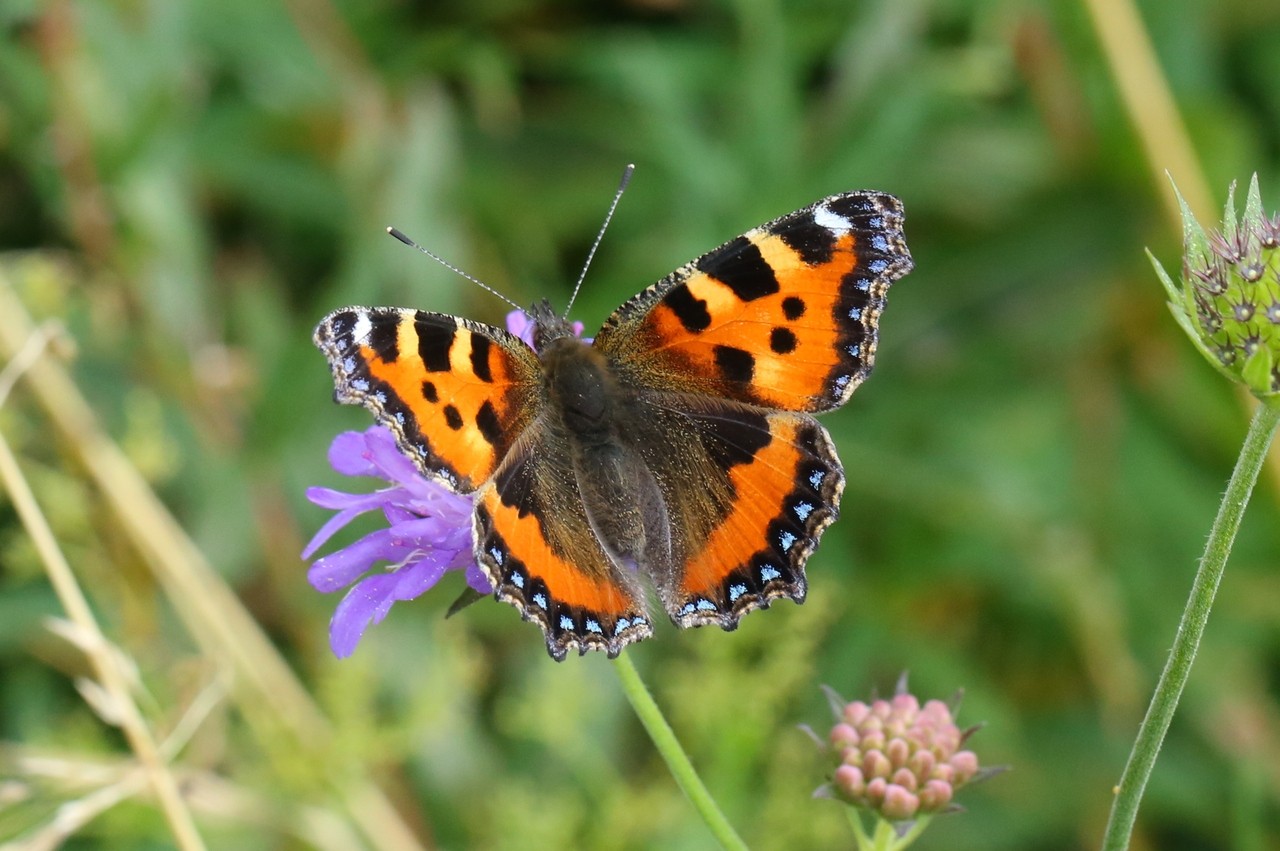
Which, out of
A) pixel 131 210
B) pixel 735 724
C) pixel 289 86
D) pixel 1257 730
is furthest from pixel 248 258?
pixel 1257 730

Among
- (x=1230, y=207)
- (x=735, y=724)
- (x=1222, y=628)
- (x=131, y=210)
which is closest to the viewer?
(x=1230, y=207)

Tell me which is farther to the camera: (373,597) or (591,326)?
(591,326)

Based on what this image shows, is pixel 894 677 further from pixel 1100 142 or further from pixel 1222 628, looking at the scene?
pixel 1100 142

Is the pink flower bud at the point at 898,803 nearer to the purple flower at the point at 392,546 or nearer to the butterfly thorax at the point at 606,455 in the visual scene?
the butterfly thorax at the point at 606,455

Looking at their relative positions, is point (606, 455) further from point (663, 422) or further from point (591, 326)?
point (591, 326)

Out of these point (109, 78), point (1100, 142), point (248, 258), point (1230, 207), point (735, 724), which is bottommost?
point (735, 724)

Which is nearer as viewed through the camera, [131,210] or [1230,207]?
[1230,207]

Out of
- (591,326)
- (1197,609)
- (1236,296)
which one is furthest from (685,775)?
(591,326)
